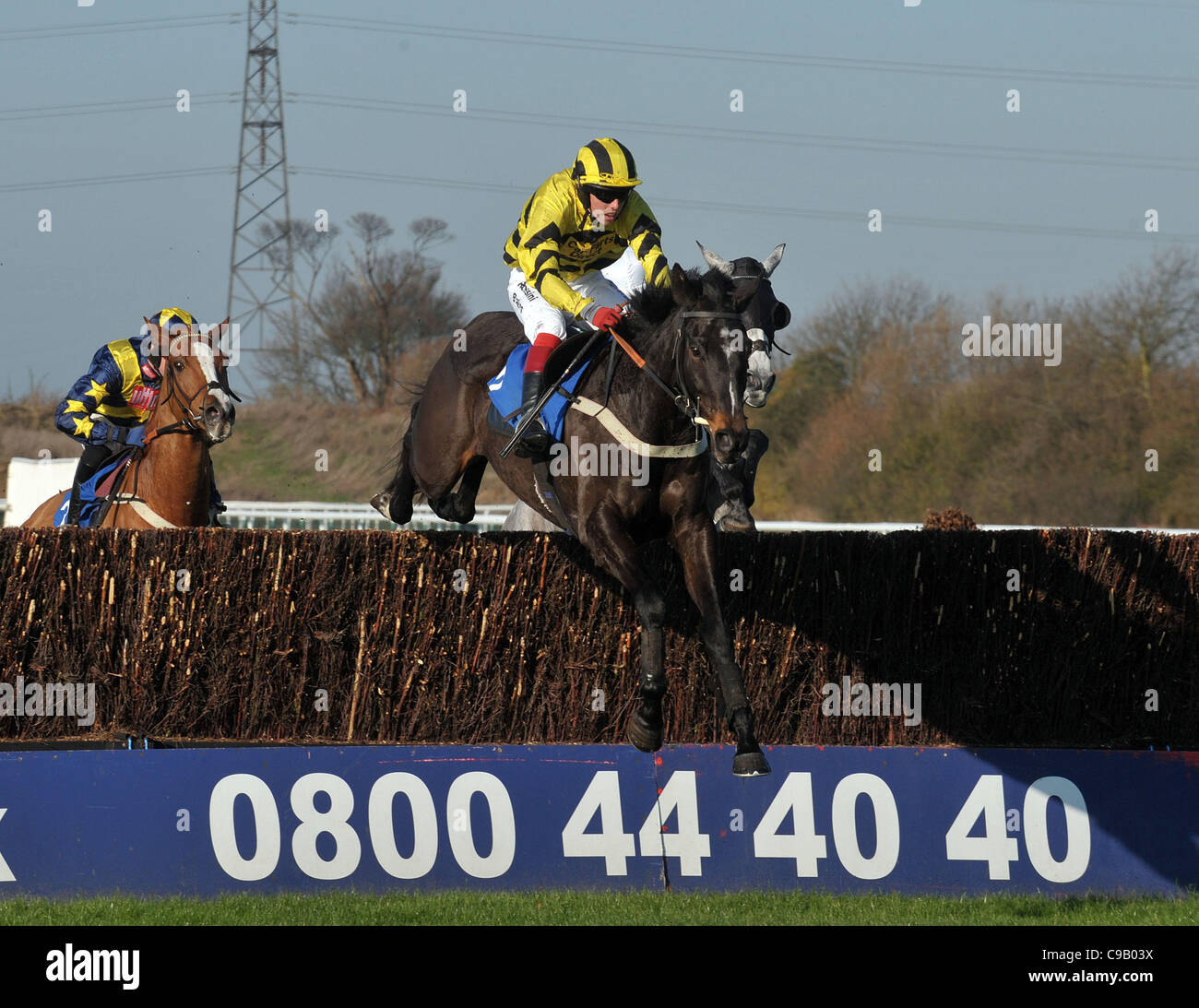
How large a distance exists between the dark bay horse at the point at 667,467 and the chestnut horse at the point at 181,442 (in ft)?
7.20

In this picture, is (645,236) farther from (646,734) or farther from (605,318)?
(646,734)

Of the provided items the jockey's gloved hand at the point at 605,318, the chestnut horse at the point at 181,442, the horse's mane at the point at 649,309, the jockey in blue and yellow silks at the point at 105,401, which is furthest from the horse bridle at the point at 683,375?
the jockey in blue and yellow silks at the point at 105,401

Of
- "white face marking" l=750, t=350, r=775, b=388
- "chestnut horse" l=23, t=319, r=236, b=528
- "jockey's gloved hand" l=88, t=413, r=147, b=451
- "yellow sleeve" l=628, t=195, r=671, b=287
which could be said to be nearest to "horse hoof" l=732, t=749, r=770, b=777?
"white face marking" l=750, t=350, r=775, b=388

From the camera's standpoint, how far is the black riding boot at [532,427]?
6.88 meters

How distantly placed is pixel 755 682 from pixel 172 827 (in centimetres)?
253

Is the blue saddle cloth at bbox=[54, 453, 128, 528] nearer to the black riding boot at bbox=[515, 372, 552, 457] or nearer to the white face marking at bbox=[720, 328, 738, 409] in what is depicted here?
the black riding boot at bbox=[515, 372, 552, 457]

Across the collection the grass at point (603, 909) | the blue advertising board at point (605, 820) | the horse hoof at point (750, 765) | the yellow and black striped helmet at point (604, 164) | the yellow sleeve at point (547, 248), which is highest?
the yellow and black striped helmet at point (604, 164)

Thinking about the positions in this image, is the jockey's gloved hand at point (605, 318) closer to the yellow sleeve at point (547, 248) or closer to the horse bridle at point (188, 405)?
A: the yellow sleeve at point (547, 248)

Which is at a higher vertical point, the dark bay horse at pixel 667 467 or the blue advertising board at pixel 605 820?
the dark bay horse at pixel 667 467

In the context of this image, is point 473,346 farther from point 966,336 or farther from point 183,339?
point 966,336

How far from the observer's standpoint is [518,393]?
7.24m

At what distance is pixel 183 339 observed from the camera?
9117 mm

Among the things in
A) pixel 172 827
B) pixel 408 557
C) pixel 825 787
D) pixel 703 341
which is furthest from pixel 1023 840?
pixel 172 827

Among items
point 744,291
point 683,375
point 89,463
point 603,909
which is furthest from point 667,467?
point 89,463
